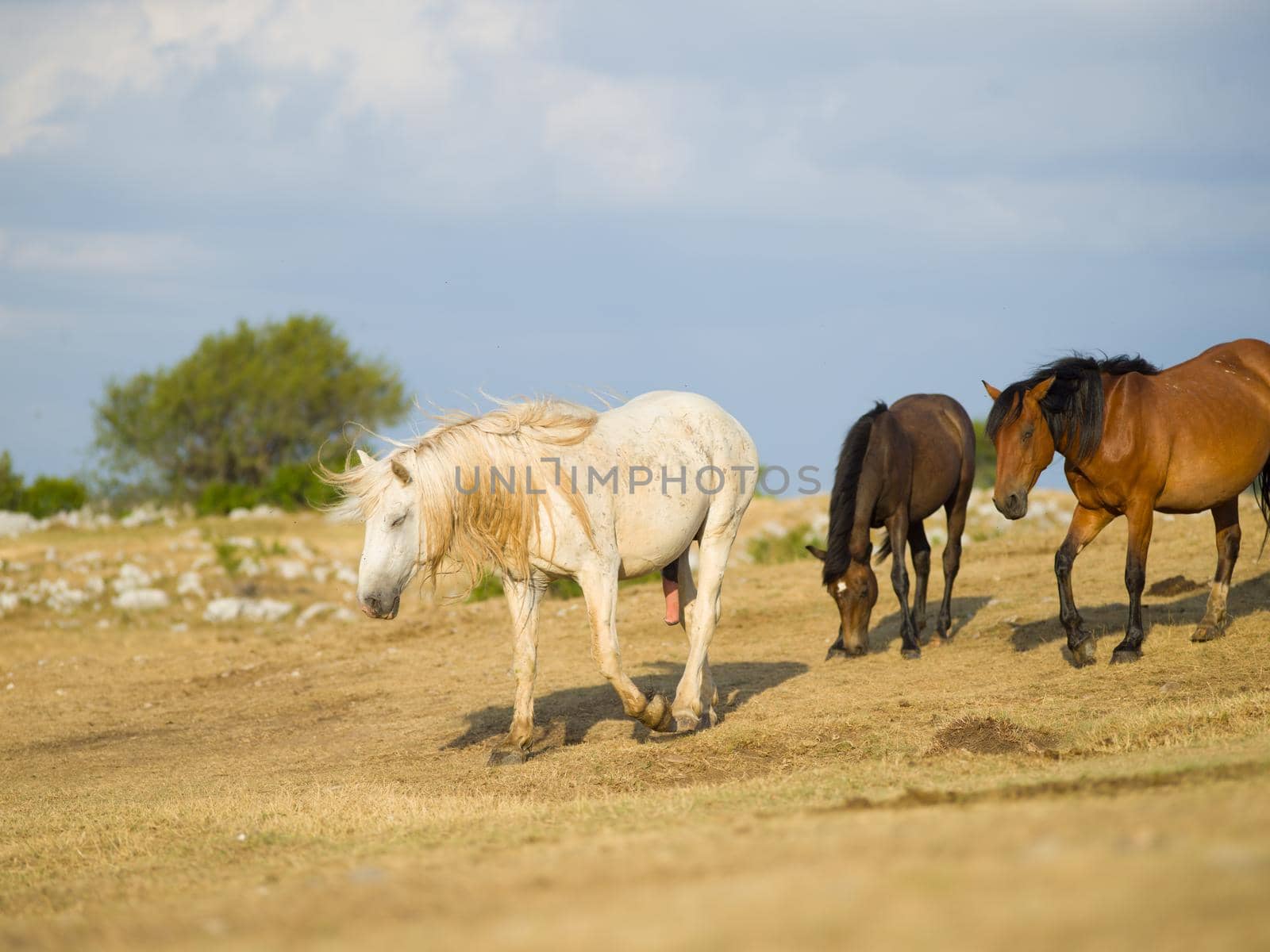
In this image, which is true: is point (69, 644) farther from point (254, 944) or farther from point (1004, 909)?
point (1004, 909)

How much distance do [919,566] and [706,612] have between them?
3.86 meters

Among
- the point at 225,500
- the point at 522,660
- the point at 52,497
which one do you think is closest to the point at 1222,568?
the point at 522,660

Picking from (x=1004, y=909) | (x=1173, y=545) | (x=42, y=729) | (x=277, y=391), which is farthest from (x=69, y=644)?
(x=277, y=391)

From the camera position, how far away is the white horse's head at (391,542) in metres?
6.73

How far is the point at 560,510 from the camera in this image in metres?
7.28

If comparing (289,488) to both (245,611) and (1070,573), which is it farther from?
(1070,573)

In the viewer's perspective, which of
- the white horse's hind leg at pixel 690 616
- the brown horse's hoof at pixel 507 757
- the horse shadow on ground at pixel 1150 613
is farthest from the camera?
the horse shadow on ground at pixel 1150 613

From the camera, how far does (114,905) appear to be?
4.45m

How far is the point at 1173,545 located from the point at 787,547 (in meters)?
6.30

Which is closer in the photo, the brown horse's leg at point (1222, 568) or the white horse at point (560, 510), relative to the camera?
the white horse at point (560, 510)

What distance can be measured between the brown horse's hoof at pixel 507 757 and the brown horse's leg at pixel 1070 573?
13.8 ft

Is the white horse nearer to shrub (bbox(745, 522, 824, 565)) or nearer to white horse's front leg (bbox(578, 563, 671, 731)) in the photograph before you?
white horse's front leg (bbox(578, 563, 671, 731))

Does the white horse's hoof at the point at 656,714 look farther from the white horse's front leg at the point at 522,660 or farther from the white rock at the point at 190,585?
the white rock at the point at 190,585

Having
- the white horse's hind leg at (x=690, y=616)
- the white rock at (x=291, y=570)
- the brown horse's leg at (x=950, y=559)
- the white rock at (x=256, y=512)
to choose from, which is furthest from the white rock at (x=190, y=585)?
the white horse's hind leg at (x=690, y=616)
